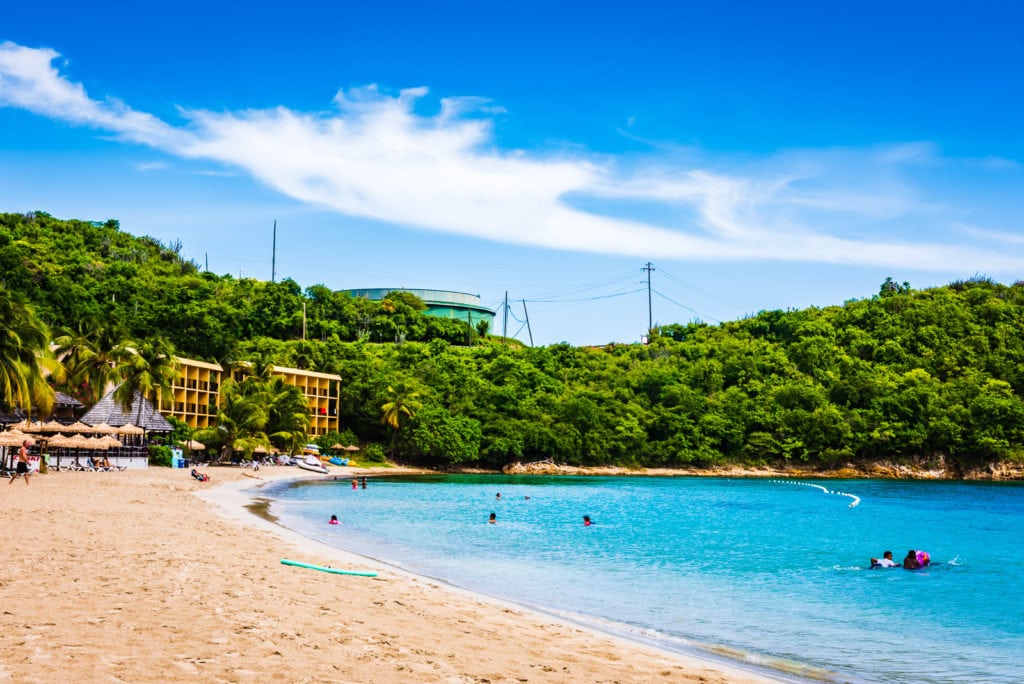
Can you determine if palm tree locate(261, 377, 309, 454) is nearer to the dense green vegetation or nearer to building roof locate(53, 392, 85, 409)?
the dense green vegetation

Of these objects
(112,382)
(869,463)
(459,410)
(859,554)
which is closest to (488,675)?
(859,554)

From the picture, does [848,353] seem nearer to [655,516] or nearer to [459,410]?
[459,410]

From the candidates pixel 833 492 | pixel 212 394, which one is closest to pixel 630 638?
pixel 833 492

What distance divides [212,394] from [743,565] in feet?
184

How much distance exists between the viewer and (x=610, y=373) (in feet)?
298

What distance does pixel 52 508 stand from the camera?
68.4 ft

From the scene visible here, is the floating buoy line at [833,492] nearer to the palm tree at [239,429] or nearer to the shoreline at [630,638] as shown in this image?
the shoreline at [630,638]

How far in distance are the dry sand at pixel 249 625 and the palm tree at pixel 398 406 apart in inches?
2142

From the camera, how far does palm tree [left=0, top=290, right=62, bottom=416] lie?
3122cm

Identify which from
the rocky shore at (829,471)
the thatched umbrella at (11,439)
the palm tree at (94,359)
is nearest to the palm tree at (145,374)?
the palm tree at (94,359)

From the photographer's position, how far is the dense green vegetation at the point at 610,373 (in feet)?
247

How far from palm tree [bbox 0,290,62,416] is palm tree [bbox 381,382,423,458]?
38148 millimetres

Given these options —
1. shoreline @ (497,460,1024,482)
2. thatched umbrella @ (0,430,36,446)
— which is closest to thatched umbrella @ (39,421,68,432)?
thatched umbrella @ (0,430,36,446)

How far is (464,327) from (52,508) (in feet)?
281
